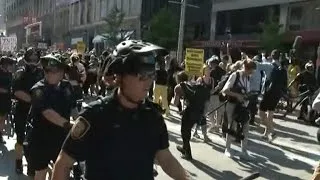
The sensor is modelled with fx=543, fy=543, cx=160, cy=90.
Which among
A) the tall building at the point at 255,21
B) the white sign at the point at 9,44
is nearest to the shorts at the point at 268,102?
the tall building at the point at 255,21

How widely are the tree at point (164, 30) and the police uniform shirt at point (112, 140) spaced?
36.9m

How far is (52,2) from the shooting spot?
80.8 m

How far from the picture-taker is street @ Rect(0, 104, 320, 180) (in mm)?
8039

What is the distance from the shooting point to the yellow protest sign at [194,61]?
1410 centimetres

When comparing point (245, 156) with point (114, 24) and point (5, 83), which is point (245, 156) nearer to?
point (5, 83)

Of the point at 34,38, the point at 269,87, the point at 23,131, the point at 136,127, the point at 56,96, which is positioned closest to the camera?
the point at 136,127

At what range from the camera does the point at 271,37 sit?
30.0 metres

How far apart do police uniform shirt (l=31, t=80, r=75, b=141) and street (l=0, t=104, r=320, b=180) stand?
2567mm

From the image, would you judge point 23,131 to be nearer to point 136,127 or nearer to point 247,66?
point 247,66

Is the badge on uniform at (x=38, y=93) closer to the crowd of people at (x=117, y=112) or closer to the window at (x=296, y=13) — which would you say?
the crowd of people at (x=117, y=112)

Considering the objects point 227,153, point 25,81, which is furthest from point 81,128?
point 227,153

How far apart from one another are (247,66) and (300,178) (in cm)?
200

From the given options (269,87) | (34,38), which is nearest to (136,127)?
(269,87)

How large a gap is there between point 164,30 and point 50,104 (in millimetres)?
35495
